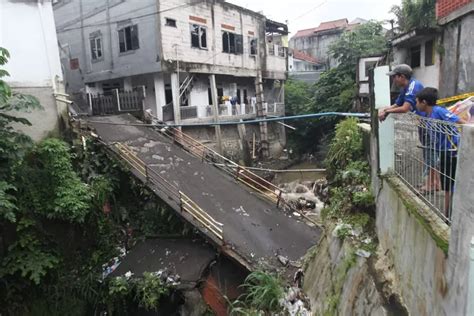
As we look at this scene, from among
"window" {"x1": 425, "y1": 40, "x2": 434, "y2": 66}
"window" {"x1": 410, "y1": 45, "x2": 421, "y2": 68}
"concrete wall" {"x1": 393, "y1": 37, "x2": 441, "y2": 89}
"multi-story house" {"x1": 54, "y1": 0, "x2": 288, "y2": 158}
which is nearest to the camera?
"concrete wall" {"x1": 393, "y1": 37, "x2": 441, "y2": 89}

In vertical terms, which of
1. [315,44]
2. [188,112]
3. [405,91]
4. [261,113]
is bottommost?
[261,113]

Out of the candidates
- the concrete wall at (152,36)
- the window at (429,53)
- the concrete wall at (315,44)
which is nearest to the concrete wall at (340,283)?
the window at (429,53)

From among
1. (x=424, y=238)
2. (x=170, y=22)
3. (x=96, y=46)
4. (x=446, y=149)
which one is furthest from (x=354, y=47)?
(x=424, y=238)

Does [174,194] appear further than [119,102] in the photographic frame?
No

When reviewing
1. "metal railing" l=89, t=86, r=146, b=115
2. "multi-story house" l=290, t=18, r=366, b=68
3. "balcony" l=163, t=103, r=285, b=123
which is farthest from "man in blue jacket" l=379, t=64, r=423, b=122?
"multi-story house" l=290, t=18, r=366, b=68

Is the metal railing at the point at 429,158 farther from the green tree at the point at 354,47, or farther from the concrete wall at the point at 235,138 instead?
the green tree at the point at 354,47

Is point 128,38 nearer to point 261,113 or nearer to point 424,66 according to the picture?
point 261,113

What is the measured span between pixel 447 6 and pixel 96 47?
1682cm

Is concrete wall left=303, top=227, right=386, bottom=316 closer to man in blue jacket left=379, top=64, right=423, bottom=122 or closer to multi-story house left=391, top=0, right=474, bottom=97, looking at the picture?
man in blue jacket left=379, top=64, right=423, bottom=122

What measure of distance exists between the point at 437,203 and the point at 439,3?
482 inches

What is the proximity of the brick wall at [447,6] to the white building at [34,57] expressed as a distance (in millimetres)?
12597

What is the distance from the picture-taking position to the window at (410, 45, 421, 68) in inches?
603

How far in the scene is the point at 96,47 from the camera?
19547 millimetres

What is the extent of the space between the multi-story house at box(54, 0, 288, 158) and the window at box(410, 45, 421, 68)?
958 centimetres
